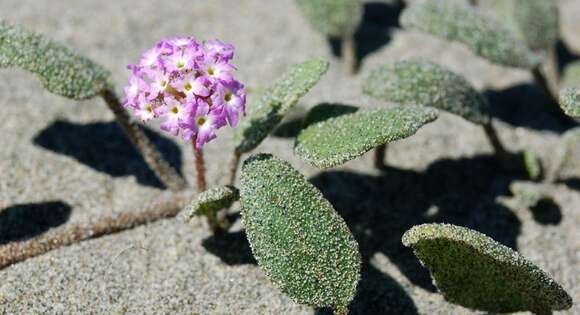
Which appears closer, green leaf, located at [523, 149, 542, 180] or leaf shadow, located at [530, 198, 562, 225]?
leaf shadow, located at [530, 198, 562, 225]

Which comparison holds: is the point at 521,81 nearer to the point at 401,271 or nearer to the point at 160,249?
the point at 401,271

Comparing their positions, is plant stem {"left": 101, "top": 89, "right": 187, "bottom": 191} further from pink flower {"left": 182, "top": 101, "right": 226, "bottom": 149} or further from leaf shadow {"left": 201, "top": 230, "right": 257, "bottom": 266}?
pink flower {"left": 182, "top": 101, "right": 226, "bottom": 149}

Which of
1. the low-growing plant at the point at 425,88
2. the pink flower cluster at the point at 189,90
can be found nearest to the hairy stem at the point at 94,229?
the pink flower cluster at the point at 189,90

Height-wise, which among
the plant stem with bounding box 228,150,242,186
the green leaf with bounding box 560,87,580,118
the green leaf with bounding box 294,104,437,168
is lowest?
the plant stem with bounding box 228,150,242,186

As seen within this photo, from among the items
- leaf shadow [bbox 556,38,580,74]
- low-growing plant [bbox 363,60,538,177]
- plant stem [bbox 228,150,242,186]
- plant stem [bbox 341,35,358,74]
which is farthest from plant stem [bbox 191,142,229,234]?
leaf shadow [bbox 556,38,580,74]

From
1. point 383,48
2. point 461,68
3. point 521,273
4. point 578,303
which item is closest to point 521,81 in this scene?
point 461,68
